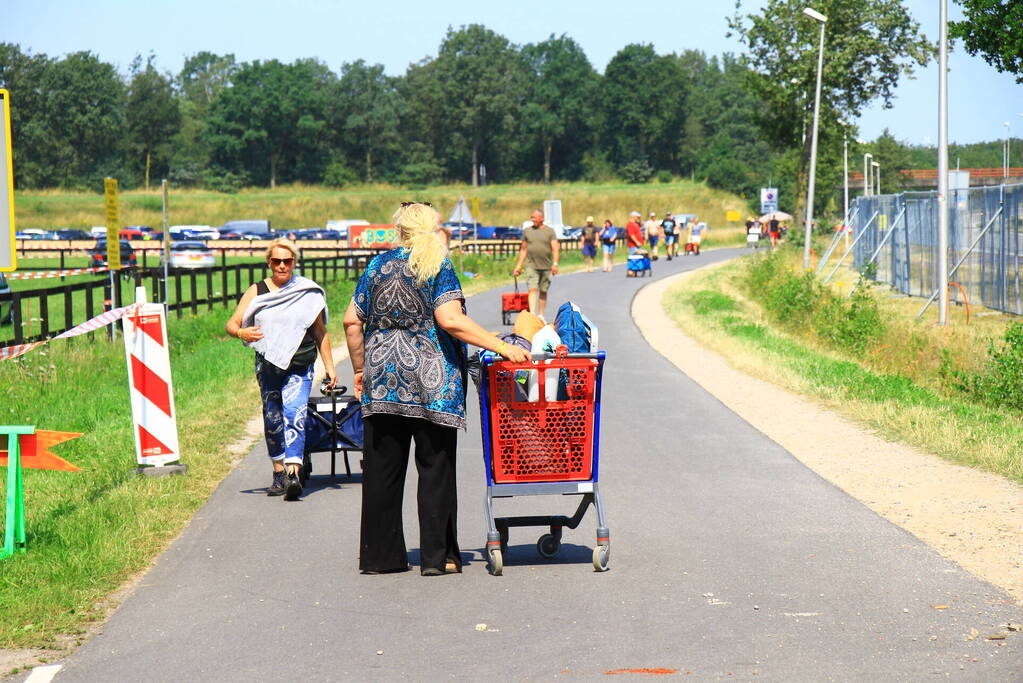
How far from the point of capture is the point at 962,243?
90.1 feet

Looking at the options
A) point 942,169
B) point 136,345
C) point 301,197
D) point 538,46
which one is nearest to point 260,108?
→ point 301,197

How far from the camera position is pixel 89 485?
9461 millimetres

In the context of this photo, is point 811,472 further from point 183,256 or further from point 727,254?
point 727,254

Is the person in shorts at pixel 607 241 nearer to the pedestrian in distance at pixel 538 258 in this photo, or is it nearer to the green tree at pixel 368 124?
the pedestrian in distance at pixel 538 258

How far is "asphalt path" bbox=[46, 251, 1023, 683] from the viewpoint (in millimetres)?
5215

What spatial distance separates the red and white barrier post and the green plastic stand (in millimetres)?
2085

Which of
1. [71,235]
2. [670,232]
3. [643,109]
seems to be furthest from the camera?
[643,109]

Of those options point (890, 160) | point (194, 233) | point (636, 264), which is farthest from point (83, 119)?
point (636, 264)

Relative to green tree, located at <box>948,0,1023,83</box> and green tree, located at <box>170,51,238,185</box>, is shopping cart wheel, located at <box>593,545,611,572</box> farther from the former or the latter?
green tree, located at <box>170,51,238,185</box>

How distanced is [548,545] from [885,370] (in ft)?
40.2

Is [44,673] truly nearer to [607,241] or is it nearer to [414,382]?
[414,382]

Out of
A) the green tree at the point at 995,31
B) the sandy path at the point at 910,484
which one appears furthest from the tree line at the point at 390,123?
the sandy path at the point at 910,484

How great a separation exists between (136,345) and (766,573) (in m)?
5.08

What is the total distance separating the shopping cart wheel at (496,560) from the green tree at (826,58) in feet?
173
